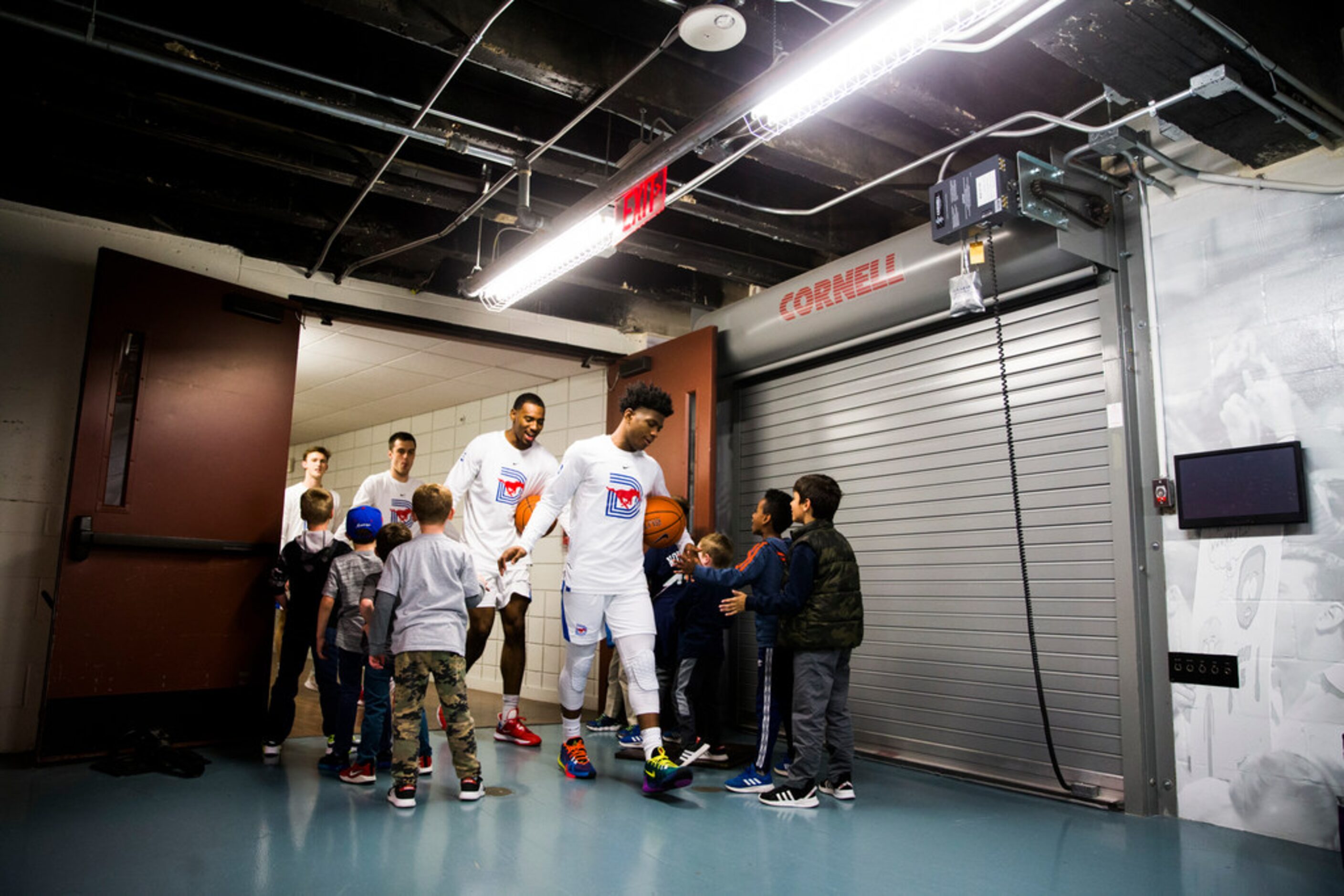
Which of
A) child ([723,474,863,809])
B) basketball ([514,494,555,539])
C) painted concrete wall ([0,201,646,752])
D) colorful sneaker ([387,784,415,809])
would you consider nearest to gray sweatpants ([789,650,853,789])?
child ([723,474,863,809])

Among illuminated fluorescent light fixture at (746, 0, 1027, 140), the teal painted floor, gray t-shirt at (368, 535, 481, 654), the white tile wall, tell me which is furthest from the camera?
the white tile wall

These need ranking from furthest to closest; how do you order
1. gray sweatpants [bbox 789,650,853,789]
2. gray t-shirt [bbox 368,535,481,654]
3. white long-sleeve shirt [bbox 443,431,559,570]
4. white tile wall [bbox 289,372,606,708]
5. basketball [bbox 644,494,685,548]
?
white tile wall [bbox 289,372,606,708]
white long-sleeve shirt [bbox 443,431,559,570]
basketball [bbox 644,494,685,548]
gray sweatpants [bbox 789,650,853,789]
gray t-shirt [bbox 368,535,481,654]

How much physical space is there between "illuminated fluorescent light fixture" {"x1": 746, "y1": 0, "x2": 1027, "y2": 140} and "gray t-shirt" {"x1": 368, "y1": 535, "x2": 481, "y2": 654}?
7.22 ft

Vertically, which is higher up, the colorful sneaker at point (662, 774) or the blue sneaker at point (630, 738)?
the colorful sneaker at point (662, 774)

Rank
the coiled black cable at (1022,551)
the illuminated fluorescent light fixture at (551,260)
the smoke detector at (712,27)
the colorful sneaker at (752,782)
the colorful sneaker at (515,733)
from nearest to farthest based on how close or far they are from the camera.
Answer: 1. the smoke detector at (712,27)
2. the coiled black cable at (1022,551)
3. the colorful sneaker at (752,782)
4. the illuminated fluorescent light fixture at (551,260)
5. the colorful sneaker at (515,733)

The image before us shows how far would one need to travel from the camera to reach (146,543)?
4.27 metres

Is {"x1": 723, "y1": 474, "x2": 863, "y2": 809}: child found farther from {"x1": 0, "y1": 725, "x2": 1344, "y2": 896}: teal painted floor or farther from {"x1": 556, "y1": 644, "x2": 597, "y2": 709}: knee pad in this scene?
{"x1": 556, "y1": 644, "x2": 597, "y2": 709}: knee pad

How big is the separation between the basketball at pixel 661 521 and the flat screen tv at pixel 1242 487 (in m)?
2.33

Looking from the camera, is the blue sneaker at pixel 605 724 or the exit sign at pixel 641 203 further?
the blue sneaker at pixel 605 724

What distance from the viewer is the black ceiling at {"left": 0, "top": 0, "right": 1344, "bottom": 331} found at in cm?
307

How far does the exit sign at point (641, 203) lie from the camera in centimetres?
389

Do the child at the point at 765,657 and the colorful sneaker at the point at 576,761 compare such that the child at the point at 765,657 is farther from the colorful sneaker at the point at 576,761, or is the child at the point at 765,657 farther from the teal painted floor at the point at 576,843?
the colorful sneaker at the point at 576,761

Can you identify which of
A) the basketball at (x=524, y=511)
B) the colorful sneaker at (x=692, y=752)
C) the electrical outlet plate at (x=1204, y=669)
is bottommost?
the colorful sneaker at (x=692, y=752)

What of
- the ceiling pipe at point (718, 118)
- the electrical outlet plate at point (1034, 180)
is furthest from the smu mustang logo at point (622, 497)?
the electrical outlet plate at point (1034, 180)
